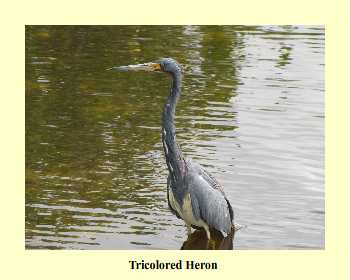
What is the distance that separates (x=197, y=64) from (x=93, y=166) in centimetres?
756

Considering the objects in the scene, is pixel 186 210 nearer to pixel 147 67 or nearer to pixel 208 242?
pixel 208 242

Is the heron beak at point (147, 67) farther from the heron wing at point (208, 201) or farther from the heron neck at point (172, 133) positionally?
the heron wing at point (208, 201)

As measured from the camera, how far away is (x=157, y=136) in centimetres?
1429

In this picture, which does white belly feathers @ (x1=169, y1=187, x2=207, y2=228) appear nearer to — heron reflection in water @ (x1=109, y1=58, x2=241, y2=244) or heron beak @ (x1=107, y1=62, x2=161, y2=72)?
heron reflection in water @ (x1=109, y1=58, x2=241, y2=244)

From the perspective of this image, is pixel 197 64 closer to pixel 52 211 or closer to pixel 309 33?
pixel 309 33

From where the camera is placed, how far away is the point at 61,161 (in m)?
13.0

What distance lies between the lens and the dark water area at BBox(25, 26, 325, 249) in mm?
10688

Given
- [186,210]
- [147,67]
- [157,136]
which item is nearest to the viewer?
[147,67]

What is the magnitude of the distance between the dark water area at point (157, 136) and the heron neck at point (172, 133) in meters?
0.92

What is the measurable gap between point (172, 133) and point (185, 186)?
0.72 metres

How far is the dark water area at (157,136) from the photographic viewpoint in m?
10.7

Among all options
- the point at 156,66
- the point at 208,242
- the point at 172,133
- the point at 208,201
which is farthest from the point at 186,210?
the point at 156,66

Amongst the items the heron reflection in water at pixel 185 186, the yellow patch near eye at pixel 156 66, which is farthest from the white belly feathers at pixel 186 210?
the yellow patch near eye at pixel 156 66

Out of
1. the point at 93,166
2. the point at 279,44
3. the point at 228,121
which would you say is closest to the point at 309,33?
the point at 279,44
